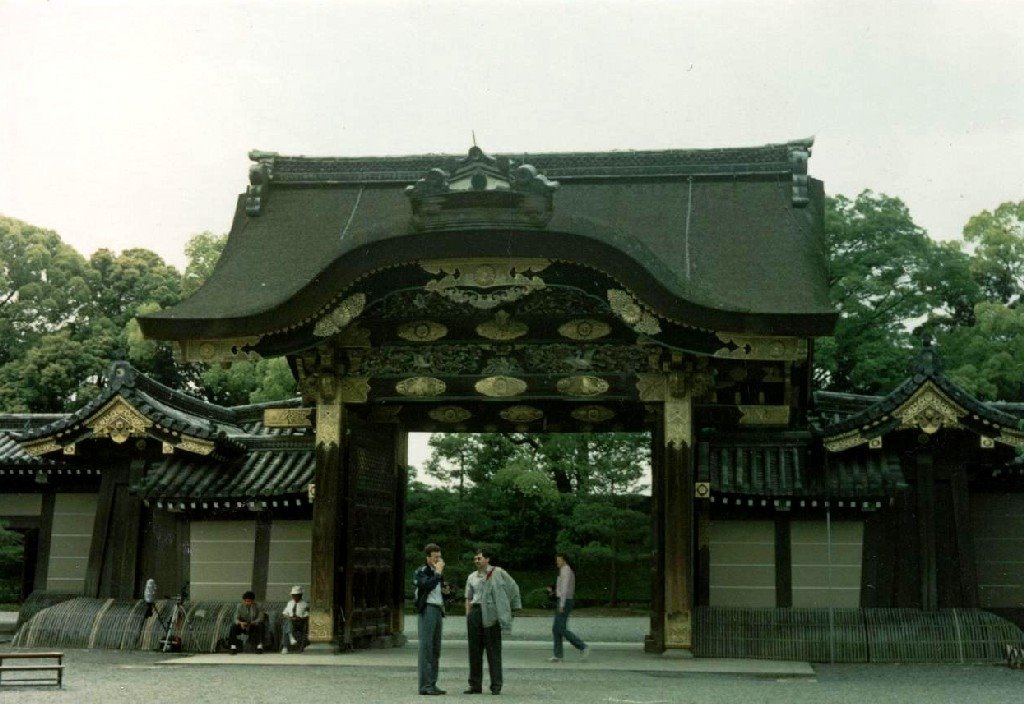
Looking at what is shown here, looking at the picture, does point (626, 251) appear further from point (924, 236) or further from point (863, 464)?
point (924, 236)

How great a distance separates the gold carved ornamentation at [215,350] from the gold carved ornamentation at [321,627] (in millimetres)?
3563

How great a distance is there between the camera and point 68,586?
2103 cm

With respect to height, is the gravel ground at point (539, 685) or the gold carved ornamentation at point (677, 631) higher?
the gold carved ornamentation at point (677, 631)

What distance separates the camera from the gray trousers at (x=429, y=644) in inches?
464

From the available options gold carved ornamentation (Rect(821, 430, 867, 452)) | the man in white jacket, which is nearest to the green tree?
gold carved ornamentation (Rect(821, 430, 867, 452))

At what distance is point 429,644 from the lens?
11906 millimetres

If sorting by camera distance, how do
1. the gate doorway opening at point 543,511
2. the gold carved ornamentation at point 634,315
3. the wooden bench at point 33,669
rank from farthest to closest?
1. the gate doorway opening at point 543,511
2. the gold carved ornamentation at point 634,315
3. the wooden bench at point 33,669

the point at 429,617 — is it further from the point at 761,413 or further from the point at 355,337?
the point at 761,413

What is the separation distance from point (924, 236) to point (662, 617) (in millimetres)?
21699

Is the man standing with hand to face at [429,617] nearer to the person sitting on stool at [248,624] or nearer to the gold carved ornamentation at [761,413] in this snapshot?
the person sitting on stool at [248,624]

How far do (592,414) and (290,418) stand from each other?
433cm

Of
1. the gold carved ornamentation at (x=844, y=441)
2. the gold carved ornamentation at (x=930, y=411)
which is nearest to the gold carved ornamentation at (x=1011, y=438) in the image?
the gold carved ornamentation at (x=930, y=411)

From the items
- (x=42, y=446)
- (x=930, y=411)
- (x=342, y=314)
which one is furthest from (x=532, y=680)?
(x=42, y=446)

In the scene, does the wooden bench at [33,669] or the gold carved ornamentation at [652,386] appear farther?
the gold carved ornamentation at [652,386]
